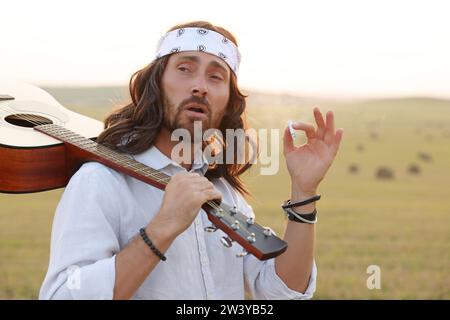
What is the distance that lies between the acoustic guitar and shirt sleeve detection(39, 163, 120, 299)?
0.22 metres

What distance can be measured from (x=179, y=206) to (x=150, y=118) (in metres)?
0.82

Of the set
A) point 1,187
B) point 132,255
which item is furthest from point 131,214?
point 1,187

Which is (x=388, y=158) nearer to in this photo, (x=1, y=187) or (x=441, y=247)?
(x=441, y=247)

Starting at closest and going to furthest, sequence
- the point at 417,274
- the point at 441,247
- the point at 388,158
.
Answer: the point at 417,274 < the point at 441,247 < the point at 388,158

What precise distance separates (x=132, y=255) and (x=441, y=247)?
1132 cm

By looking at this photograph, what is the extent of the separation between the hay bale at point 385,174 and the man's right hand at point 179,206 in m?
25.3

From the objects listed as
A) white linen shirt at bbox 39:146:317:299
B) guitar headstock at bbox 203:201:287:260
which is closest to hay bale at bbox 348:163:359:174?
white linen shirt at bbox 39:146:317:299

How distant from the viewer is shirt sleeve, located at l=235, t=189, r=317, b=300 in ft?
10.5

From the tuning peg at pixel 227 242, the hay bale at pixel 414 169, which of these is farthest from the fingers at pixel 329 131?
the hay bale at pixel 414 169

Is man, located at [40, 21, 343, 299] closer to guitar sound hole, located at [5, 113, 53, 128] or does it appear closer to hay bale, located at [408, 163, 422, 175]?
guitar sound hole, located at [5, 113, 53, 128]

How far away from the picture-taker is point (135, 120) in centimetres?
321

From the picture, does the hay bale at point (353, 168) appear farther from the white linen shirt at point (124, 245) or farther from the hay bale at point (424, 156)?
the white linen shirt at point (124, 245)

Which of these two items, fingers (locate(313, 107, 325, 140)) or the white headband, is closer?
fingers (locate(313, 107, 325, 140))

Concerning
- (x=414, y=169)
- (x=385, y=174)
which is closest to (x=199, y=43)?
(x=385, y=174)
